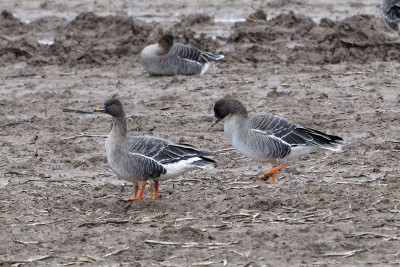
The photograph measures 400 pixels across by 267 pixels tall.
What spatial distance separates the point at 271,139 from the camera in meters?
9.28

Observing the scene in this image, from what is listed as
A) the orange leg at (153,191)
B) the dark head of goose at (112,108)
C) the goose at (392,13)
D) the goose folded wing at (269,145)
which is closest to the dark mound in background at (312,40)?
the goose at (392,13)

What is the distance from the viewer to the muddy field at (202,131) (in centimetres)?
705

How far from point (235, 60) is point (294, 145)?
607 centimetres

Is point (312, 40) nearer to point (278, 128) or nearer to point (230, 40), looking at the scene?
point (230, 40)

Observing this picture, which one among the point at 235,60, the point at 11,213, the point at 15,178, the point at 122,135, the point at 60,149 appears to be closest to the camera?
the point at 11,213

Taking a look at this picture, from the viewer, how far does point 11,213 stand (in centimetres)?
815

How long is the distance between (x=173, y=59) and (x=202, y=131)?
3809 mm

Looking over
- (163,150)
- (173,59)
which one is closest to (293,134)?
(163,150)

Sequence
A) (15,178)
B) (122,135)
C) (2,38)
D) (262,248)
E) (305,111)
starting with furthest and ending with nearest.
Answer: (2,38) < (305,111) < (15,178) < (122,135) < (262,248)

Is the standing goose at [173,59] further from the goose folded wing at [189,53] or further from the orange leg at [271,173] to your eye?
the orange leg at [271,173]

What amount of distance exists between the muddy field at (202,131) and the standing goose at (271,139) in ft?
0.93

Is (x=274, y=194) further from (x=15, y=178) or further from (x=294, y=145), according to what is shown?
(x=15, y=178)

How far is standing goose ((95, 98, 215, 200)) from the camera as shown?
847 cm

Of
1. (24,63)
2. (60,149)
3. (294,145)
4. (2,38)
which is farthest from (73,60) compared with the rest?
(294,145)
